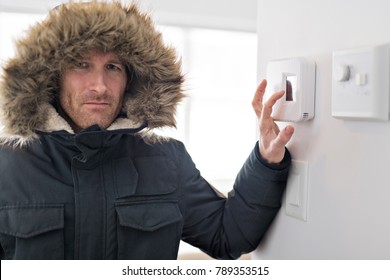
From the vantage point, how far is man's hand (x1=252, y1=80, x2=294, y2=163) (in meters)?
0.90

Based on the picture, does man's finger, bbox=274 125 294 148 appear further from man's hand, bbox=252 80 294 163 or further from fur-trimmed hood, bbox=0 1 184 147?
fur-trimmed hood, bbox=0 1 184 147

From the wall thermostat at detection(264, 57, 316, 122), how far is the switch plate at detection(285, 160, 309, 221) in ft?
0.36

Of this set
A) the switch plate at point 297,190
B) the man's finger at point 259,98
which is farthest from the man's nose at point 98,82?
the switch plate at point 297,190

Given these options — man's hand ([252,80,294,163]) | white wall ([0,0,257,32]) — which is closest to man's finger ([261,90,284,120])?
man's hand ([252,80,294,163])

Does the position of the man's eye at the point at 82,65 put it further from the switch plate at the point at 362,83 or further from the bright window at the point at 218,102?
the bright window at the point at 218,102

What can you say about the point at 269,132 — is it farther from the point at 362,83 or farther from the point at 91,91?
the point at 91,91

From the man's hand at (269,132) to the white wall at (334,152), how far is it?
3 centimetres

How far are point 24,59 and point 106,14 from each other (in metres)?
0.24

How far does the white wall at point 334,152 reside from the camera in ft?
2.27

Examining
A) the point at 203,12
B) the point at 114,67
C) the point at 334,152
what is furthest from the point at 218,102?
the point at 334,152

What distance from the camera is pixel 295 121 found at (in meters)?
0.87

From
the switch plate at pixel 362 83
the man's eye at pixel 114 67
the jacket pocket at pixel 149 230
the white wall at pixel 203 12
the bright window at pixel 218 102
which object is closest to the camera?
the switch plate at pixel 362 83

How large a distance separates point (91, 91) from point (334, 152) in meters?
0.66

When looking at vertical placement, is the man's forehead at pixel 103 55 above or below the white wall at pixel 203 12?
below
